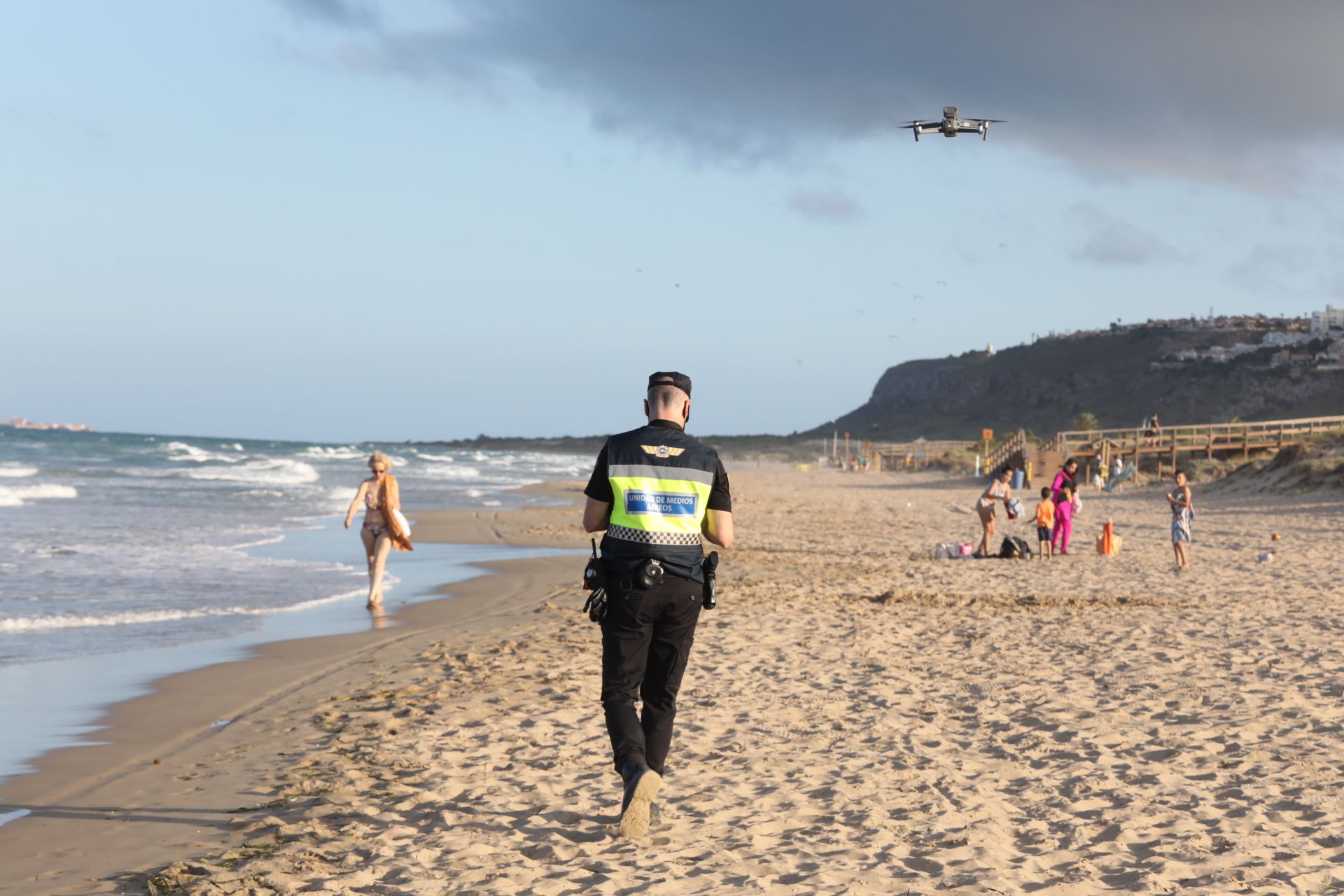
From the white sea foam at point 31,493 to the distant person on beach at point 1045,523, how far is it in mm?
23327

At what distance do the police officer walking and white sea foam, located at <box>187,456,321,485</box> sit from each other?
39607 mm

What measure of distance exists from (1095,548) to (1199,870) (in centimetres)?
1492

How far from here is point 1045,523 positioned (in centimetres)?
1675

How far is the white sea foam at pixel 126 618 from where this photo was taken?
10914mm

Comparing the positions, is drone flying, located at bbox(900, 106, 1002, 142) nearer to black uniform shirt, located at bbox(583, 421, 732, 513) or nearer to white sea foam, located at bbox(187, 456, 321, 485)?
black uniform shirt, located at bbox(583, 421, 732, 513)

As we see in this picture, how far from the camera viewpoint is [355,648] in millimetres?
10016

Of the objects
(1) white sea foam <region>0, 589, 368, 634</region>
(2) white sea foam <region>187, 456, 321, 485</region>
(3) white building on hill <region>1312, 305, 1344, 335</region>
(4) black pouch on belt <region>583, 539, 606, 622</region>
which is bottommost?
(1) white sea foam <region>0, 589, 368, 634</region>

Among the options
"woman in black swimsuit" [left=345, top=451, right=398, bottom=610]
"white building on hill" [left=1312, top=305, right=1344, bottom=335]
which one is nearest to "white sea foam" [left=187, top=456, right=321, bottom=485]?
"woman in black swimsuit" [left=345, top=451, right=398, bottom=610]

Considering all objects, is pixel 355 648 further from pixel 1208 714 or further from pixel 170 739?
pixel 1208 714

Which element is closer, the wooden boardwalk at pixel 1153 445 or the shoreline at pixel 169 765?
the shoreline at pixel 169 765

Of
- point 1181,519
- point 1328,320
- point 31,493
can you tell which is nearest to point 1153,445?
point 1181,519

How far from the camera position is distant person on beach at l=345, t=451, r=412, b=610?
12031 mm

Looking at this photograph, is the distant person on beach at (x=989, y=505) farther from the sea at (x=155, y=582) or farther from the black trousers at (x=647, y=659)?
the black trousers at (x=647, y=659)

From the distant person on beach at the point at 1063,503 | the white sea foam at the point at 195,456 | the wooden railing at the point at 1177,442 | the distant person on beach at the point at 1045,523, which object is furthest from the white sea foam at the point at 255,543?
the white sea foam at the point at 195,456
